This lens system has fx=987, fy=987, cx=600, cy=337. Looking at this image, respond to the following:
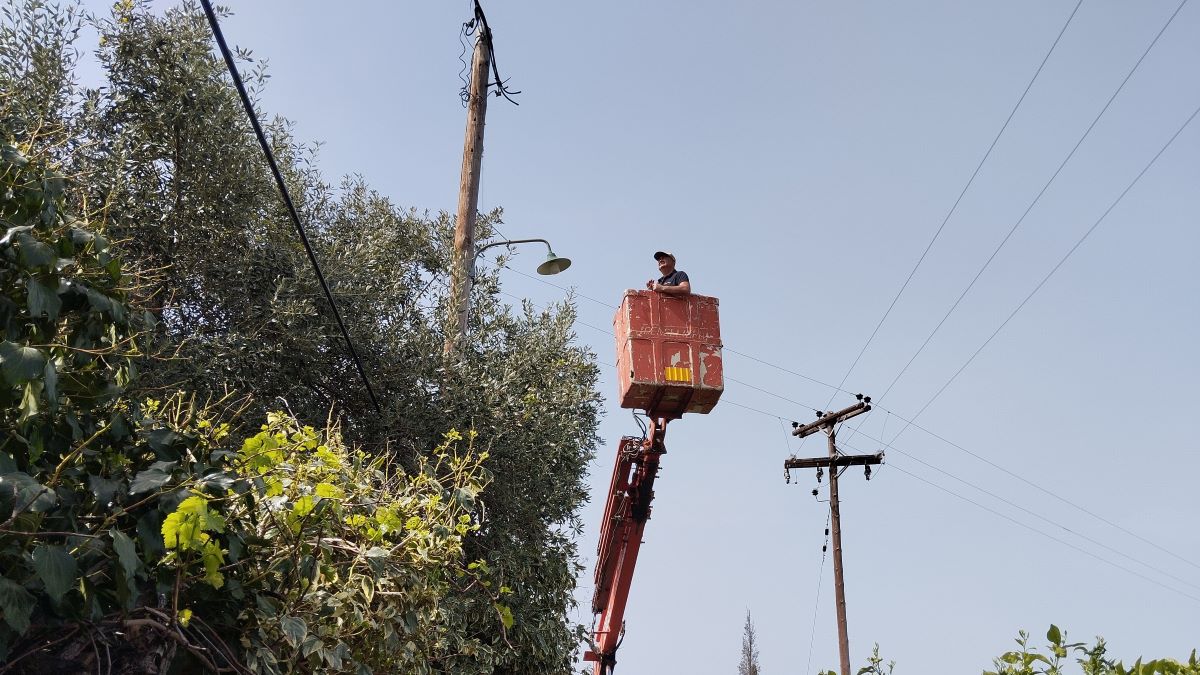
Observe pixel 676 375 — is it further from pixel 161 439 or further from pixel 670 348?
pixel 161 439

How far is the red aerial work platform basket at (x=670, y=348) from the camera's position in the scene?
12367 mm

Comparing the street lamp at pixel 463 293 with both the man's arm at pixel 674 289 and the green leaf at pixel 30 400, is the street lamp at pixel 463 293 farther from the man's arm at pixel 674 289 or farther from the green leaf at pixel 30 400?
the green leaf at pixel 30 400

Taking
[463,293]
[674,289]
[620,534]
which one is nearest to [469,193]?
[463,293]

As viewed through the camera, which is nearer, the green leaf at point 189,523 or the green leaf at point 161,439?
the green leaf at point 189,523

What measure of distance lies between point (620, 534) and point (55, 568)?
39.9ft

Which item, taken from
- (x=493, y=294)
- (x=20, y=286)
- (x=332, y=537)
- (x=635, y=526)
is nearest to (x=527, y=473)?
(x=635, y=526)

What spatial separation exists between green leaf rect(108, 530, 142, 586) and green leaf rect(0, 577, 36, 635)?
1.11 feet

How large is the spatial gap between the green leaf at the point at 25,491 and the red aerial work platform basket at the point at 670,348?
8910 millimetres

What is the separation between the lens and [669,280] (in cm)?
1291

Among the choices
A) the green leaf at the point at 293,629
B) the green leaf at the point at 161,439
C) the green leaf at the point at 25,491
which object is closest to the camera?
the green leaf at the point at 25,491

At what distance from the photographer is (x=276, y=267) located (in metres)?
12.8

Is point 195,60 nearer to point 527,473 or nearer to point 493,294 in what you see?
point 493,294

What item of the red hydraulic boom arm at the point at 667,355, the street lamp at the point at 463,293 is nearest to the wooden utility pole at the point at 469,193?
the street lamp at the point at 463,293

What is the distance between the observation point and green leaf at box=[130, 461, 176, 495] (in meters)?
4.20
